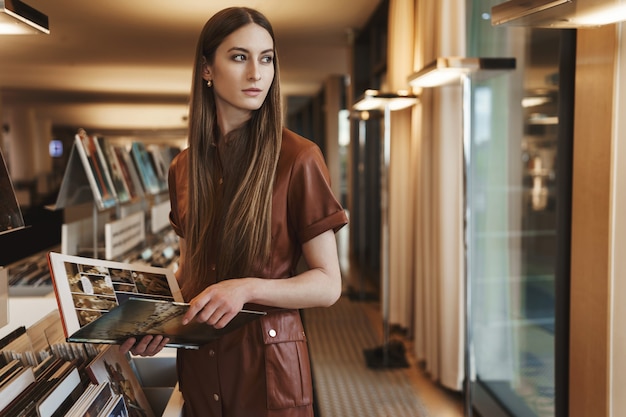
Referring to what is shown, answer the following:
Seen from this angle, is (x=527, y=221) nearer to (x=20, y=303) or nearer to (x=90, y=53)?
(x=20, y=303)

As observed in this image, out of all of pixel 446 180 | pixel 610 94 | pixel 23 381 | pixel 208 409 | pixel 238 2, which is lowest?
pixel 208 409

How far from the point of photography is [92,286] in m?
1.17

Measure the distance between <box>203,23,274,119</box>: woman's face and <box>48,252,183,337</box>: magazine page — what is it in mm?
396

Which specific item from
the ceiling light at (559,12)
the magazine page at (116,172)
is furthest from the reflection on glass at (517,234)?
the magazine page at (116,172)

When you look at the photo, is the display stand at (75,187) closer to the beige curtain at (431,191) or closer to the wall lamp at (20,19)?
the wall lamp at (20,19)

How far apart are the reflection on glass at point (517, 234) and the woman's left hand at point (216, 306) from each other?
1.92 metres

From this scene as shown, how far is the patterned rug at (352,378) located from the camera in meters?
3.57

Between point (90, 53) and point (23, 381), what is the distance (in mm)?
8221

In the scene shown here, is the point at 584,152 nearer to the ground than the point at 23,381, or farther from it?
farther from it

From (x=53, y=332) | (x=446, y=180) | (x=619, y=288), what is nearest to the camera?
(x=53, y=332)

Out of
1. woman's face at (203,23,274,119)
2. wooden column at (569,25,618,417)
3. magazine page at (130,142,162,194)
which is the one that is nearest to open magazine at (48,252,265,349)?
woman's face at (203,23,274,119)

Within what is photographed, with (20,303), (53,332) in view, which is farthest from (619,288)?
(20,303)

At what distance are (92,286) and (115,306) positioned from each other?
2.5 inches

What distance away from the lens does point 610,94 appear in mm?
1884
